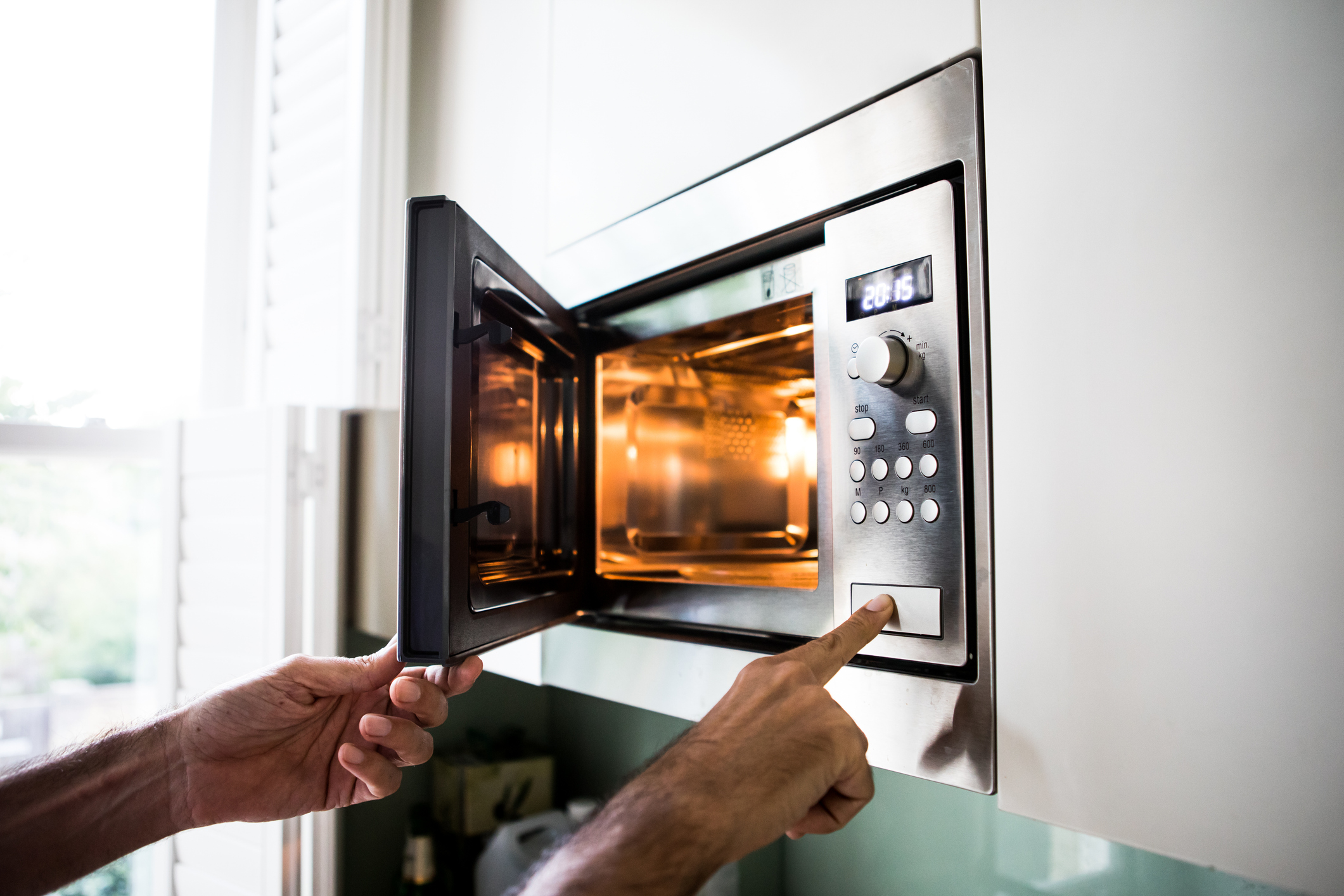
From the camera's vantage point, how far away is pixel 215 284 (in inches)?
68.1

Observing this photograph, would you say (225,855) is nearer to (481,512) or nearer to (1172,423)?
(481,512)

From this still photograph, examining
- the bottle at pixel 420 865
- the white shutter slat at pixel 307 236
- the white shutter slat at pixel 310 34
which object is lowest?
the bottle at pixel 420 865

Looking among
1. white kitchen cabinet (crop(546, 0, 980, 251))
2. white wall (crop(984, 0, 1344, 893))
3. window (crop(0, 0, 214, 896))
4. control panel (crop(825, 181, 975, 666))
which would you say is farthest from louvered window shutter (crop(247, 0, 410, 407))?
white wall (crop(984, 0, 1344, 893))

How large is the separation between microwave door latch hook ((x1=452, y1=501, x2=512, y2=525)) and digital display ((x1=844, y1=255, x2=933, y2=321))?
31 centimetres

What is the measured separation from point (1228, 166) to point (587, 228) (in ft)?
2.17

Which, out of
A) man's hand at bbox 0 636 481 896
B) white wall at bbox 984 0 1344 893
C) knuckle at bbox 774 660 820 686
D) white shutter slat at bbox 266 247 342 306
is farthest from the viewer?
white shutter slat at bbox 266 247 342 306

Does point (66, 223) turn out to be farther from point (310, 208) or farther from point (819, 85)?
point (819, 85)

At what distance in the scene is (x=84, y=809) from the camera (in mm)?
731

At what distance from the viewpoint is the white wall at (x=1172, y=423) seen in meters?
0.38

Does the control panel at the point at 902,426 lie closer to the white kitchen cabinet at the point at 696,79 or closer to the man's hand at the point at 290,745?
the white kitchen cabinet at the point at 696,79

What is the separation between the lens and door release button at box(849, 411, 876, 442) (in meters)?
0.56

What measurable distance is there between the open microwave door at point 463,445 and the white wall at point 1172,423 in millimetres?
369

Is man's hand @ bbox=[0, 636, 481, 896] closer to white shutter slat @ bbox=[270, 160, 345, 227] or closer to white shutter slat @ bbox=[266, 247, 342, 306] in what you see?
white shutter slat @ bbox=[266, 247, 342, 306]

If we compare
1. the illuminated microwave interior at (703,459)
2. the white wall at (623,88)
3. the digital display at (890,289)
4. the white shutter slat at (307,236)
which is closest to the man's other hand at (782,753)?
the digital display at (890,289)
